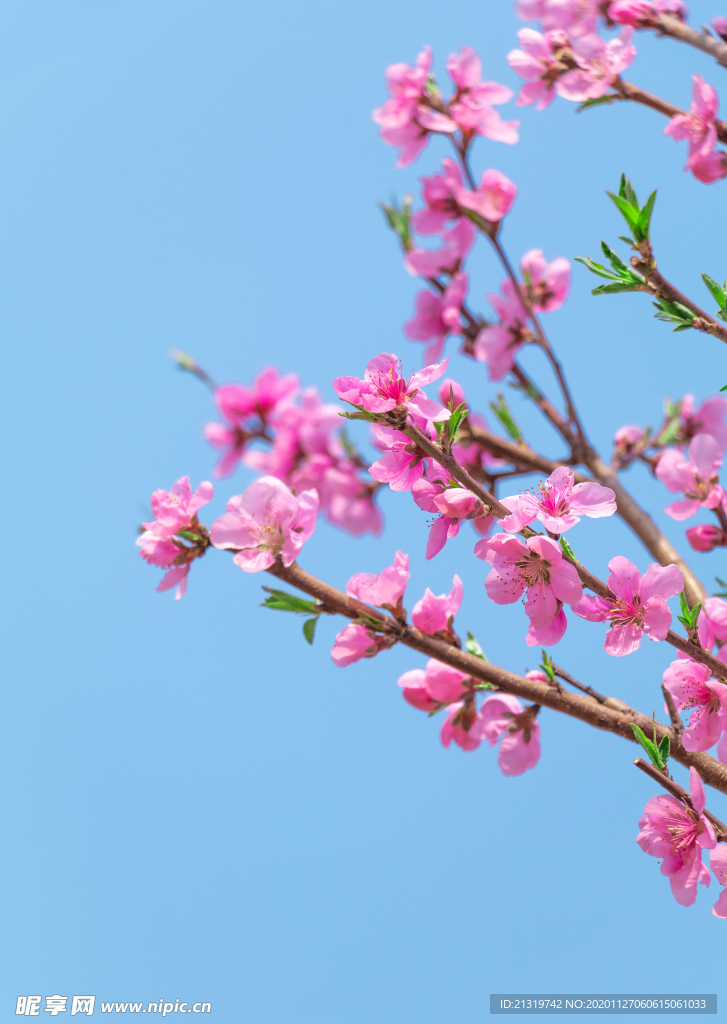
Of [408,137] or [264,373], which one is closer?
[408,137]

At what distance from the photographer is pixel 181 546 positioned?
148 centimetres

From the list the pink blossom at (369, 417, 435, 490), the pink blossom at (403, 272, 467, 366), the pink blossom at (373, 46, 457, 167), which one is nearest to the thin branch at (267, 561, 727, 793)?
the pink blossom at (369, 417, 435, 490)

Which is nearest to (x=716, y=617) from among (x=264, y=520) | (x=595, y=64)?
(x=264, y=520)

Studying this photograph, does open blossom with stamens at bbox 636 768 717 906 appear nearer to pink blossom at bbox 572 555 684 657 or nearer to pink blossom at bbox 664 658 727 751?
pink blossom at bbox 664 658 727 751

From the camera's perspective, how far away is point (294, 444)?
3105 mm

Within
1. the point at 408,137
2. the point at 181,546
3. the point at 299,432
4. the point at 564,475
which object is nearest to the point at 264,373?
the point at 299,432

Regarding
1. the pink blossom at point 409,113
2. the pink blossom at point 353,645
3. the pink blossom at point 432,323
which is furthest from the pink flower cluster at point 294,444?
the pink blossom at point 353,645

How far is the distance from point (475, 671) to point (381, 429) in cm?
56

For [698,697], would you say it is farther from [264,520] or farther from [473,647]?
[264,520]

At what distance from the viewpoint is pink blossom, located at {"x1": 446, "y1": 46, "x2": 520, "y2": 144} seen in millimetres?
2131

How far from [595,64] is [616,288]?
35.4 inches

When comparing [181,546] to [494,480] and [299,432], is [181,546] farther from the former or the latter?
[299,432]

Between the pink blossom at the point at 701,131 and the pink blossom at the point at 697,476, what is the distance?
66 centimetres

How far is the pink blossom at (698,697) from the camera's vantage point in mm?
1228
